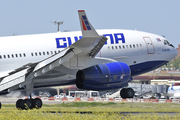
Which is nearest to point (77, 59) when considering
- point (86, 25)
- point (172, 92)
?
point (86, 25)

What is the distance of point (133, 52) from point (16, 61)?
9020 mm

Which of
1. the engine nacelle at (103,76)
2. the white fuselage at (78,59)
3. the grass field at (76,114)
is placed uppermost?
the white fuselage at (78,59)

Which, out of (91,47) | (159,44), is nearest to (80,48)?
(91,47)

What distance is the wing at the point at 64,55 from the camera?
22062 millimetres

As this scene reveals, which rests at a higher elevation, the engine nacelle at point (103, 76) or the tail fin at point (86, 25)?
the tail fin at point (86, 25)

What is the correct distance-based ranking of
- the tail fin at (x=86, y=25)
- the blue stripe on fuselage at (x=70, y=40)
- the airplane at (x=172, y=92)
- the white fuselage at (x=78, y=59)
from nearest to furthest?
the tail fin at (x=86, y=25) → the white fuselage at (x=78, y=59) → the blue stripe on fuselage at (x=70, y=40) → the airplane at (x=172, y=92)

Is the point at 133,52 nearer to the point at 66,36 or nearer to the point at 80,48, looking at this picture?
the point at 66,36

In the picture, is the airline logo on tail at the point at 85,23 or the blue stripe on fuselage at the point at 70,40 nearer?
the airline logo on tail at the point at 85,23

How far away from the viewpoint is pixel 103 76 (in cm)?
2547

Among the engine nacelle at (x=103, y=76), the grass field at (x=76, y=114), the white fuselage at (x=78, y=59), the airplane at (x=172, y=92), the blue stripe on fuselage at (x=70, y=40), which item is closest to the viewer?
the grass field at (x=76, y=114)

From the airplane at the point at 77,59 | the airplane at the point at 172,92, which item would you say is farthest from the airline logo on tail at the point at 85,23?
the airplane at the point at 172,92

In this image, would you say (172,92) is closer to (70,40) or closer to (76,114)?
(70,40)

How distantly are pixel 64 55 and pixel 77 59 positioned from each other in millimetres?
2619

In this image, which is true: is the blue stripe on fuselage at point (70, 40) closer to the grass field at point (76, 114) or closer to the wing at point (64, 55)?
the wing at point (64, 55)
